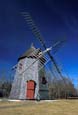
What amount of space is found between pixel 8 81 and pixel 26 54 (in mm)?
32062

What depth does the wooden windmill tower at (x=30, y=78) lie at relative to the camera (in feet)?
110

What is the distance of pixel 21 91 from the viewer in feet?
108

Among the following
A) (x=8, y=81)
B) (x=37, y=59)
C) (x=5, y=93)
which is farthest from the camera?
(x=8, y=81)

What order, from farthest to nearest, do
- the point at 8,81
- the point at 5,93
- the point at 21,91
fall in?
the point at 8,81 → the point at 5,93 → the point at 21,91

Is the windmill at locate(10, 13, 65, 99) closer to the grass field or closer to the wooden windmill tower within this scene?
the wooden windmill tower

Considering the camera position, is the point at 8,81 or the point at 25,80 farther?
the point at 8,81

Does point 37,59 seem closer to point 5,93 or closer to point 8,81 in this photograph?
point 5,93

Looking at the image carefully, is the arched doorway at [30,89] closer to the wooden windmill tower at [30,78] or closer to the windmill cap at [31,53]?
the wooden windmill tower at [30,78]

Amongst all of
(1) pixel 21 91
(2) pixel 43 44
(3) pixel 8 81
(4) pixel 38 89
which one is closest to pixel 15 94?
(1) pixel 21 91

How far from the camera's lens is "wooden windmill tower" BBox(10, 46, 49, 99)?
110ft

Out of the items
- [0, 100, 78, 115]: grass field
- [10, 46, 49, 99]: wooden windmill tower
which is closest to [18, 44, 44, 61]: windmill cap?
[10, 46, 49, 99]: wooden windmill tower

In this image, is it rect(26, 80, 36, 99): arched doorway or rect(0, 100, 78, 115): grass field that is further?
rect(26, 80, 36, 99): arched doorway

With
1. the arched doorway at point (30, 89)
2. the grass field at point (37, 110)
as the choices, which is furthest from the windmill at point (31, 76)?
the grass field at point (37, 110)

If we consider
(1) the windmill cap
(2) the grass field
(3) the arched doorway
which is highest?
(1) the windmill cap
